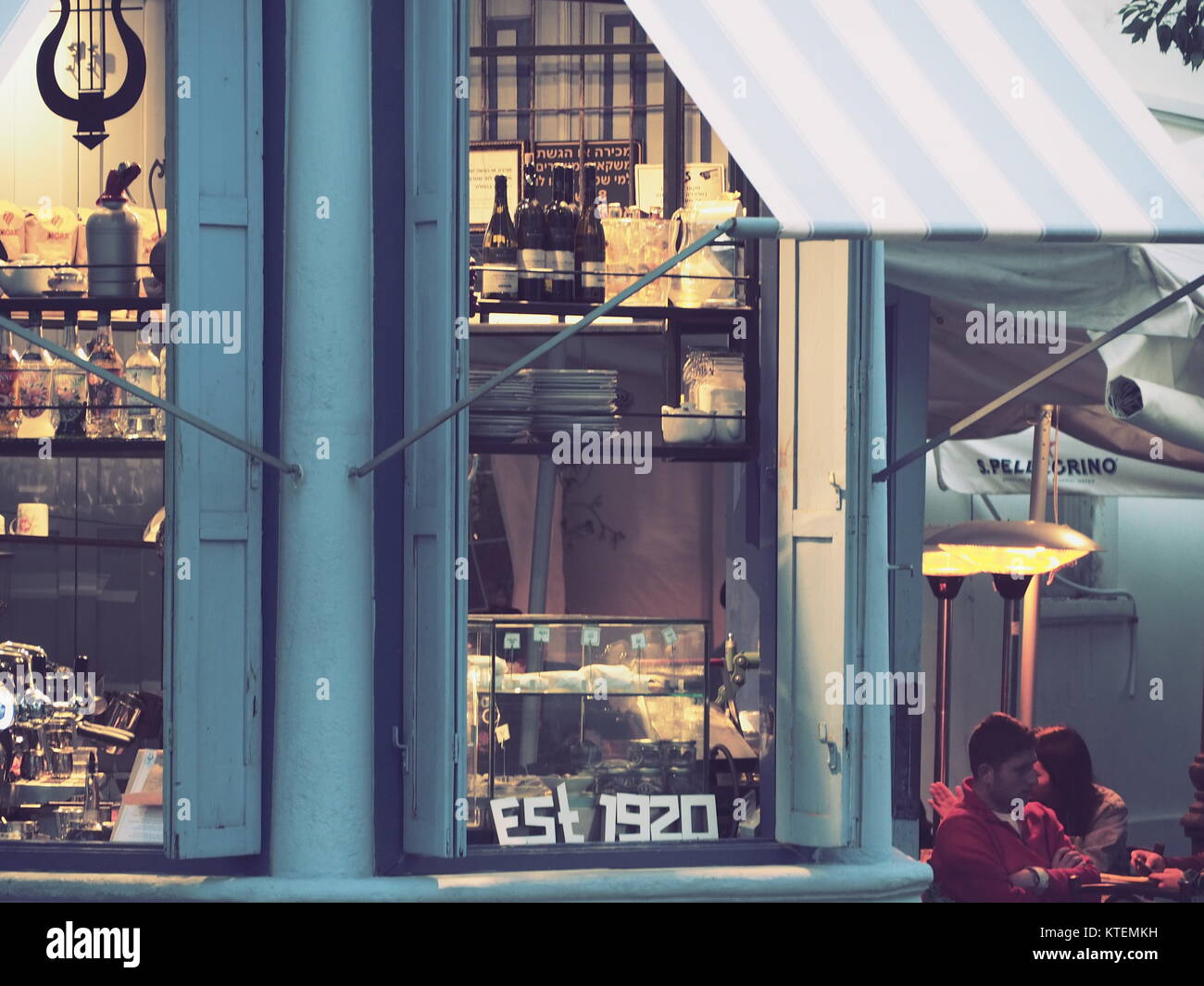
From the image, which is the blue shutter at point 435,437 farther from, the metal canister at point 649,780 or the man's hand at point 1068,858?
the man's hand at point 1068,858

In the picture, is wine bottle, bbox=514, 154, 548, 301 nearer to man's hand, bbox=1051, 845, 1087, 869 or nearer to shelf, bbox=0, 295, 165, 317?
shelf, bbox=0, 295, 165, 317

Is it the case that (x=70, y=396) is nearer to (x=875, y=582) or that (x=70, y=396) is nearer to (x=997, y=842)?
(x=875, y=582)

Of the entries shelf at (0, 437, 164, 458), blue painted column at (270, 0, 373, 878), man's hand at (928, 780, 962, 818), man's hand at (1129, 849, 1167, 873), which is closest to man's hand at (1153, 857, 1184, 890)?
man's hand at (1129, 849, 1167, 873)

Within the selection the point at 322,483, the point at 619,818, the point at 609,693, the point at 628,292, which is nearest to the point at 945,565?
the point at 609,693

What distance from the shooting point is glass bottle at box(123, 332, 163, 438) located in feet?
18.0

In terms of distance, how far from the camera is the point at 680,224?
570cm

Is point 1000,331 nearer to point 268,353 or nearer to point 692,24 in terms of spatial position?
point 692,24

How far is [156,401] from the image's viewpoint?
4480 mm

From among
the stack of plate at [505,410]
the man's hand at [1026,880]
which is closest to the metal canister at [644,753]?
the stack of plate at [505,410]

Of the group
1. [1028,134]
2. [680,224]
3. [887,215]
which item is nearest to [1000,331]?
[680,224]

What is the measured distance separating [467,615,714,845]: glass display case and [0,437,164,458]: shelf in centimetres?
119

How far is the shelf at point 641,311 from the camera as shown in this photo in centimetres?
549

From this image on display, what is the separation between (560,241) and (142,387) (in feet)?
4.76

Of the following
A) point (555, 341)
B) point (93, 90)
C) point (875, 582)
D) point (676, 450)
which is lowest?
point (875, 582)
